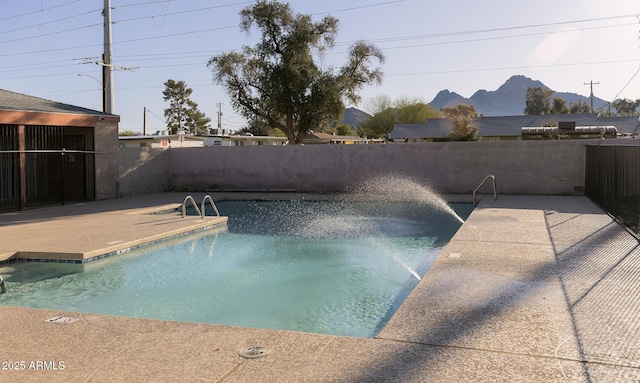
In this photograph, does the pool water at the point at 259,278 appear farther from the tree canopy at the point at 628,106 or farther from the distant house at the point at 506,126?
the tree canopy at the point at 628,106

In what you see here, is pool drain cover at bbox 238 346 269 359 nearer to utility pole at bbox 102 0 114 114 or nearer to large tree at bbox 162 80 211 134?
utility pole at bbox 102 0 114 114

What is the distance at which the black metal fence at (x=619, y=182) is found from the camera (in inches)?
402

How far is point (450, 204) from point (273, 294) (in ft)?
33.9

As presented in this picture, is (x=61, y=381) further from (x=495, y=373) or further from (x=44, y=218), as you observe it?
(x=44, y=218)

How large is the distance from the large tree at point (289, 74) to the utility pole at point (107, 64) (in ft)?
17.3

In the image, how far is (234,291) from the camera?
23.4 feet

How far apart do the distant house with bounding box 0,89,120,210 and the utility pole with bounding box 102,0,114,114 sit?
10549 mm

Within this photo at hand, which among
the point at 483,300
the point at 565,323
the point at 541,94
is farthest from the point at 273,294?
the point at 541,94

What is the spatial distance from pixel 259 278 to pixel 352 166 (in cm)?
1206

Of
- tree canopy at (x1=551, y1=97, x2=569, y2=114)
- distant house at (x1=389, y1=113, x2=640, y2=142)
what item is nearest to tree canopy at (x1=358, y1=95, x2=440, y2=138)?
distant house at (x1=389, y1=113, x2=640, y2=142)

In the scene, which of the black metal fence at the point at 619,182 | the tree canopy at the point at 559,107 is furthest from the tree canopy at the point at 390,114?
the black metal fence at the point at 619,182

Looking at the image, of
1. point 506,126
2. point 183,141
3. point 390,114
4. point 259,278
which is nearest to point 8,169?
point 259,278

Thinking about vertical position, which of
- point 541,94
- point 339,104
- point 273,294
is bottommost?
point 273,294

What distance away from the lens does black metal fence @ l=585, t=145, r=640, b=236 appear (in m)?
10.2
